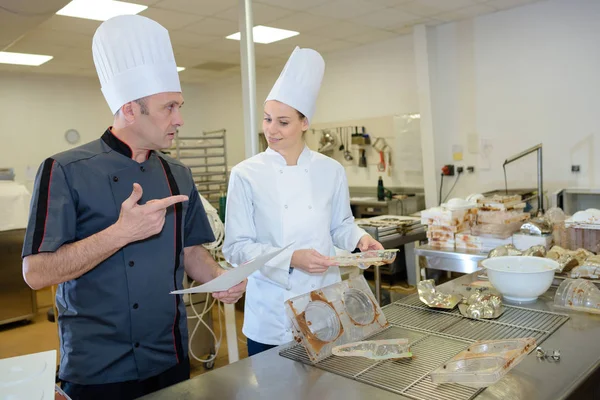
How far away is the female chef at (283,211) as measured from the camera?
190 centimetres

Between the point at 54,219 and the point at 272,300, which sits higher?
the point at 54,219

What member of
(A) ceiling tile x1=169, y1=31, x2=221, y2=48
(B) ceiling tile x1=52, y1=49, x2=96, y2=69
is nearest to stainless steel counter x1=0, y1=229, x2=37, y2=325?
(B) ceiling tile x1=52, y1=49, x2=96, y2=69

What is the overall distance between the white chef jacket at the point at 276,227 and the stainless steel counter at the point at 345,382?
55 cm

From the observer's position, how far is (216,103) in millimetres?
8578

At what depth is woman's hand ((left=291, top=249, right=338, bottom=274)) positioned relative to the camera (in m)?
1.67

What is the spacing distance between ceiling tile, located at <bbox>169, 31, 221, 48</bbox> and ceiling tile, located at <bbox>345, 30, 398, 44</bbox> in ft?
5.11

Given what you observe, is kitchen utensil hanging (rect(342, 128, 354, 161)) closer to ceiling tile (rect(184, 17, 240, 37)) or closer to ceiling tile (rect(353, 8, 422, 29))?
ceiling tile (rect(353, 8, 422, 29))

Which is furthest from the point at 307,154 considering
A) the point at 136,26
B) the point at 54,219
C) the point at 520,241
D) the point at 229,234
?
the point at 520,241

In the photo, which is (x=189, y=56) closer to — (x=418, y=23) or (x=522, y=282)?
(x=418, y=23)

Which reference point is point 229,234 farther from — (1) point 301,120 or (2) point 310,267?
(1) point 301,120

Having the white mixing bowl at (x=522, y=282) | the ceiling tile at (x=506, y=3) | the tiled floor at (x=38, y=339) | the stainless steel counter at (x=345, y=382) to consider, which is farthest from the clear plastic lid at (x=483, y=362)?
the ceiling tile at (x=506, y=3)

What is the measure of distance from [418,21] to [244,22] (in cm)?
293

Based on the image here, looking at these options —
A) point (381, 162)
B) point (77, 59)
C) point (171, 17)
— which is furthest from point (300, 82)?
point (77, 59)

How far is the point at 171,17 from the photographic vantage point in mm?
4586
